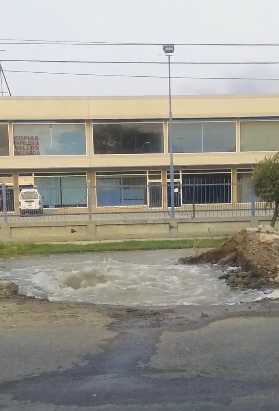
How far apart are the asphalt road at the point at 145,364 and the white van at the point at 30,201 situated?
42.3ft

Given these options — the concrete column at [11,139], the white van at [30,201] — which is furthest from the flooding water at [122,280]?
the concrete column at [11,139]

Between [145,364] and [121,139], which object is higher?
[121,139]

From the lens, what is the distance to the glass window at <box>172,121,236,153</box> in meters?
35.8

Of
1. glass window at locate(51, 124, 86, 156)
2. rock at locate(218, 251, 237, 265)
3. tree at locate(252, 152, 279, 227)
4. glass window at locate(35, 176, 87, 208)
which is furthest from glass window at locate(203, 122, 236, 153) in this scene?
rock at locate(218, 251, 237, 265)

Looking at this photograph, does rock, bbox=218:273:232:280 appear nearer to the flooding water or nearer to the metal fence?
the flooding water

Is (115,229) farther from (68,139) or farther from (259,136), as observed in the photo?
(259,136)

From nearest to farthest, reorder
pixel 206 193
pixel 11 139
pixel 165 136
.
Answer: pixel 206 193
pixel 11 139
pixel 165 136

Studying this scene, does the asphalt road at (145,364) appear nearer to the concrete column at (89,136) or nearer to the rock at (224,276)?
the rock at (224,276)

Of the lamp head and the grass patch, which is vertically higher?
the lamp head

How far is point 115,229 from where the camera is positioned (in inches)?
763

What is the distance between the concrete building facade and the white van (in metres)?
12.1

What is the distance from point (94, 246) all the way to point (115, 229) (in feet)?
7.16

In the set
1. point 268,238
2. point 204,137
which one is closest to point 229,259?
point 268,238

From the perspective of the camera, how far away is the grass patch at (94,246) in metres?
16.8
